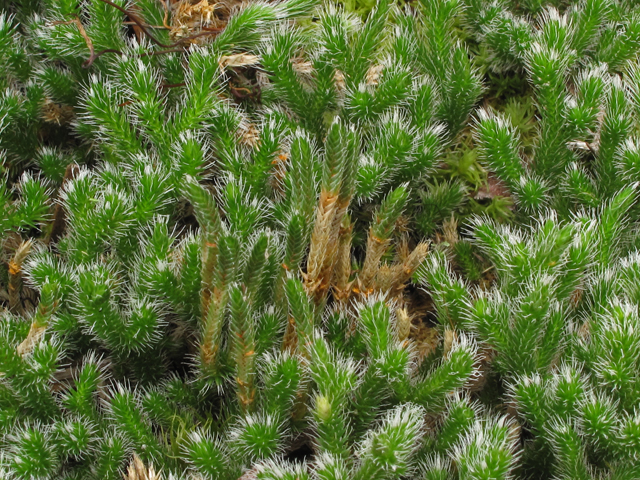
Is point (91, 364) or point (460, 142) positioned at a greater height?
point (460, 142)

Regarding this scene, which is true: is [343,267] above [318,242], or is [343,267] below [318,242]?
below

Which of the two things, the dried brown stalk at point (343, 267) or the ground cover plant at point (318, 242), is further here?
the dried brown stalk at point (343, 267)

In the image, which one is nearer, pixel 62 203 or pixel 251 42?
pixel 62 203

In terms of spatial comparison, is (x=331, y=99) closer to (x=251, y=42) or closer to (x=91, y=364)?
(x=251, y=42)

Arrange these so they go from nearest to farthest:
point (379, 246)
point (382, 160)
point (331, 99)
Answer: point (379, 246) → point (382, 160) → point (331, 99)

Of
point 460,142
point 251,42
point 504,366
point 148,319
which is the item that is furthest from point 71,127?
point 504,366

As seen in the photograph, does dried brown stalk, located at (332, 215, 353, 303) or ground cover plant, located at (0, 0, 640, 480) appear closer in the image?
ground cover plant, located at (0, 0, 640, 480)

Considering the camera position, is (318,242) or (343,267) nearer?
(318,242)

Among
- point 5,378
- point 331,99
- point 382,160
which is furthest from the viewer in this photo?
point 331,99
